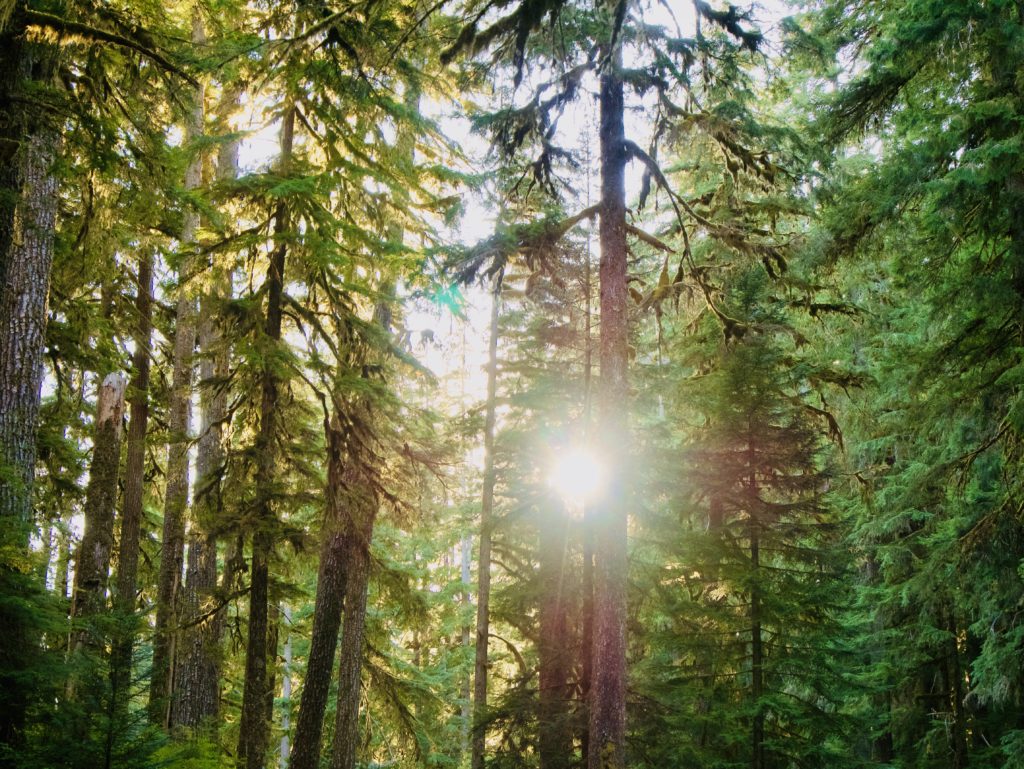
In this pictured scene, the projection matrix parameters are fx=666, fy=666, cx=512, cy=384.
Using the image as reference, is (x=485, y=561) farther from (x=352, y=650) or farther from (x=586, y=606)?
(x=352, y=650)

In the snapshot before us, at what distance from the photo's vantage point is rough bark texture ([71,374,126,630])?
11106 mm

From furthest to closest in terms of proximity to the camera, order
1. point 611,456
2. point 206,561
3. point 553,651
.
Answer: point 553,651 → point 206,561 → point 611,456

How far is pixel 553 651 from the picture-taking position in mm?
12570

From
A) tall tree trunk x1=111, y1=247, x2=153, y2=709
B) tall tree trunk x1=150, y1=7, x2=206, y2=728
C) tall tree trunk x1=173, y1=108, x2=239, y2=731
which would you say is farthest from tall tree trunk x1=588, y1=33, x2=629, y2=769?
tall tree trunk x1=111, y1=247, x2=153, y2=709

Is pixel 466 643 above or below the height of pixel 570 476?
below

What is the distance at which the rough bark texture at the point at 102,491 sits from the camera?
11.1 meters

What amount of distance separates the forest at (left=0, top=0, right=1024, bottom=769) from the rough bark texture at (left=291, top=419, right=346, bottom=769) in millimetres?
47

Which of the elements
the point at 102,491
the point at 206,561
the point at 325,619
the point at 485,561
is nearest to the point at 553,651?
the point at 485,561

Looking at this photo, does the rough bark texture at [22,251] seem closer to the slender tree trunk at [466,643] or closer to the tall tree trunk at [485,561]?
the tall tree trunk at [485,561]

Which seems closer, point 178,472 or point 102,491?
point 178,472

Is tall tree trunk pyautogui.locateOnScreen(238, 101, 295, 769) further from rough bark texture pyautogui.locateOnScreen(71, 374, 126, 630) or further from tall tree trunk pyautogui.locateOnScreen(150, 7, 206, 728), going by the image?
rough bark texture pyautogui.locateOnScreen(71, 374, 126, 630)

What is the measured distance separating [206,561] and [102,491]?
2.67 meters

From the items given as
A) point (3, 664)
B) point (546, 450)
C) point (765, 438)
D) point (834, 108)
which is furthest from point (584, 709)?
point (834, 108)

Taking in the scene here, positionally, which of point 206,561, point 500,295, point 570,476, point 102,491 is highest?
point 500,295
